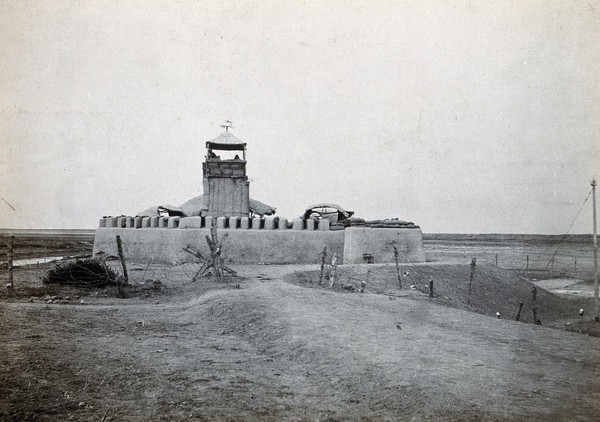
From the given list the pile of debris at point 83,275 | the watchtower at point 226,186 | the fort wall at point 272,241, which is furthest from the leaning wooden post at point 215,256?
the watchtower at point 226,186

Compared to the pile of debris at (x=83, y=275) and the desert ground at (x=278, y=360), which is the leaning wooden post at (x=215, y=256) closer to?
the desert ground at (x=278, y=360)

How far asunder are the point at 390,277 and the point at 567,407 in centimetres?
1011

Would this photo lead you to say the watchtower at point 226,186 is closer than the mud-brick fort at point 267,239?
No

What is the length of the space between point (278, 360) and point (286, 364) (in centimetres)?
23

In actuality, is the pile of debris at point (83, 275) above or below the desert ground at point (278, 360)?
above

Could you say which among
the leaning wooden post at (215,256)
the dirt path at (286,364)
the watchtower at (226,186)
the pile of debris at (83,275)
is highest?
the watchtower at (226,186)

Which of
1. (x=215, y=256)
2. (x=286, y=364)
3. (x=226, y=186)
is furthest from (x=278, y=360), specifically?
(x=226, y=186)

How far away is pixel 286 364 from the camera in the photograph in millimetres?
5988

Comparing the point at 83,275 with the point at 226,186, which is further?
the point at 226,186

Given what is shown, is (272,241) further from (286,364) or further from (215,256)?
Result: (286,364)

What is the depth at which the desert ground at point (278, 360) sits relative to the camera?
4.51 metres

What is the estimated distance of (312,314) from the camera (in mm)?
8195

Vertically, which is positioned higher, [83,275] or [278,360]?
[83,275]

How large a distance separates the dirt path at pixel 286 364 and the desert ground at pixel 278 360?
24mm
